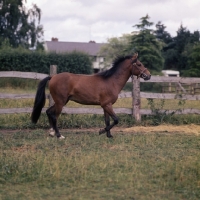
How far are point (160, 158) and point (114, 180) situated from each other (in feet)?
5.56

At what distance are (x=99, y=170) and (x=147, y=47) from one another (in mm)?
41732

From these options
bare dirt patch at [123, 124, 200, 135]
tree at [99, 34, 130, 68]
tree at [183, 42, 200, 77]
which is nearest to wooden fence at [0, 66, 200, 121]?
bare dirt patch at [123, 124, 200, 135]

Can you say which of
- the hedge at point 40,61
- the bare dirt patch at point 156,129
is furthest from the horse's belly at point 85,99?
the hedge at point 40,61

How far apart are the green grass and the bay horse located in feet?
4.35

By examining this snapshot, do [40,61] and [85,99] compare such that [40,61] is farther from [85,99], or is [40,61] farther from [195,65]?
[85,99]

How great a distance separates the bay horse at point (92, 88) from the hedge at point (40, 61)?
2377 cm

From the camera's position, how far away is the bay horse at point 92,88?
1004 centimetres

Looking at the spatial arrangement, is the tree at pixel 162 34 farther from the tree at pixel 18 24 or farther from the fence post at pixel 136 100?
the fence post at pixel 136 100

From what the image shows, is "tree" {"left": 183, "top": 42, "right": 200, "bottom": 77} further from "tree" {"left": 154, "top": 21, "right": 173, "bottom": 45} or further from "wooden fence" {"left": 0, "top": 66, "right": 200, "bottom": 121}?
"wooden fence" {"left": 0, "top": 66, "right": 200, "bottom": 121}

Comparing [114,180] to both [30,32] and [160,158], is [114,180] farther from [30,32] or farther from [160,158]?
[30,32]

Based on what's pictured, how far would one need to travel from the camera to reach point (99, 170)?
6.34 meters

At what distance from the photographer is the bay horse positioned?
1004 centimetres

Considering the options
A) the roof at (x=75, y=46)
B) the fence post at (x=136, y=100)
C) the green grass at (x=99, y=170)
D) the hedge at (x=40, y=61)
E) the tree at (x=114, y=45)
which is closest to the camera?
the green grass at (x=99, y=170)

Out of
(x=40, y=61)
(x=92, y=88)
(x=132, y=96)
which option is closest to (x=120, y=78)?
(x=92, y=88)
